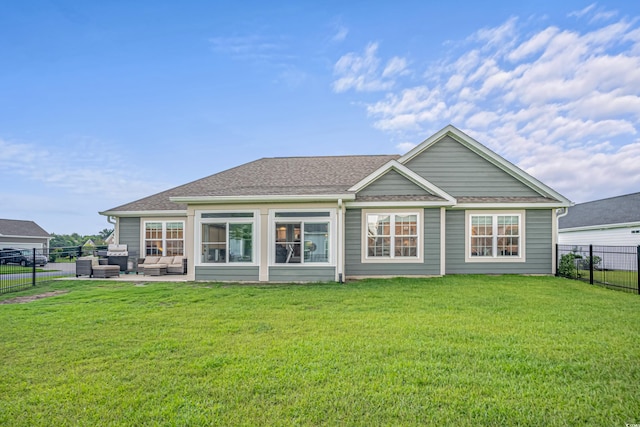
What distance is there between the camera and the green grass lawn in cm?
279

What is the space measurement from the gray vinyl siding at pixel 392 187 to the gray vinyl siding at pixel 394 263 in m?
0.75

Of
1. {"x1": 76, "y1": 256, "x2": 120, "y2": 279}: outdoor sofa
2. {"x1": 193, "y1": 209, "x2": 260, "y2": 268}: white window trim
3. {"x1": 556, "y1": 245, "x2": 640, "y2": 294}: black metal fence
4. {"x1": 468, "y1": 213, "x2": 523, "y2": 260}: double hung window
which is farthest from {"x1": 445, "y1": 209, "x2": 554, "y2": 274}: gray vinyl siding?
{"x1": 76, "y1": 256, "x2": 120, "y2": 279}: outdoor sofa

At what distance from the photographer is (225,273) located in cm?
1095

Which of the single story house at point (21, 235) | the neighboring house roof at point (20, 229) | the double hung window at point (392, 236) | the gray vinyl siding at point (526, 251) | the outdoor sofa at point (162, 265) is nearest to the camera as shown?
the double hung window at point (392, 236)

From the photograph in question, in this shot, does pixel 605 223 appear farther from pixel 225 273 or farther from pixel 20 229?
pixel 20 229

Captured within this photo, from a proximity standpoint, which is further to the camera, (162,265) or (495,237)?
(162,265)

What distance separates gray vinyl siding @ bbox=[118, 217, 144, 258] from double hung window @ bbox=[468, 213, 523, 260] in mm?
13771

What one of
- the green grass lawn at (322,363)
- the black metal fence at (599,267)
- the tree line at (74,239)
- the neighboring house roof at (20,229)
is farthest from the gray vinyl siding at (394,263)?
the tree line at (74,239)

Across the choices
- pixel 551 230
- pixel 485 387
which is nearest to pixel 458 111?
pixel 551 230

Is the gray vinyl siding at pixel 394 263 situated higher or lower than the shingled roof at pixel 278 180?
lower

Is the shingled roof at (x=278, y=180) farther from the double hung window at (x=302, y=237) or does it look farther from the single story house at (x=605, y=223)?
the single story house at (x=605, y=223)

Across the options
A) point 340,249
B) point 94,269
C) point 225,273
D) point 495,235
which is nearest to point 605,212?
point 495,235

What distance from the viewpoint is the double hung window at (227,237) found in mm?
10898

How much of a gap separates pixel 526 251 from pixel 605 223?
11991 millimetres
